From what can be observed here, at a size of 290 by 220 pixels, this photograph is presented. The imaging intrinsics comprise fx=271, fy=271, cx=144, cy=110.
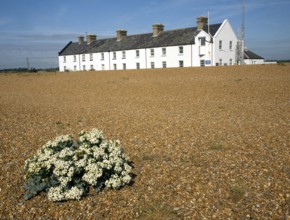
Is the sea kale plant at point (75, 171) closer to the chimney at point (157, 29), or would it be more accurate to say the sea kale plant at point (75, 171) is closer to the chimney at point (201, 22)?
the chimney at point (201, 22)

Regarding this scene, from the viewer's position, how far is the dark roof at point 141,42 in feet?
145

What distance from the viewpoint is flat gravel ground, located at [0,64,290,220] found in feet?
14.6

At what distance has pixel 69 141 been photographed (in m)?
5.64

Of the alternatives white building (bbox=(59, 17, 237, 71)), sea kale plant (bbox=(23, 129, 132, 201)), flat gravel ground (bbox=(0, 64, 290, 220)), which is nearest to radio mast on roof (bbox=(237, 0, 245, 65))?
white building (bbox=(59, 17, 237, 71))

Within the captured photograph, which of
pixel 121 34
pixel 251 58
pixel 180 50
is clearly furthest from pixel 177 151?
pixel 251 58

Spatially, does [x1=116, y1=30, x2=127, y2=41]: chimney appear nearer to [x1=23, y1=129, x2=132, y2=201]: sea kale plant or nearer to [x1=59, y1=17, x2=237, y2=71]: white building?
[x1=59, y1=17, x2=237, y2=71]: white building

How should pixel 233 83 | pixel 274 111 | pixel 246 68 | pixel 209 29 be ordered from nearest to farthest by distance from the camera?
pixel 274 111, pixel 233 83, pixel 246 68, pixel 209 29

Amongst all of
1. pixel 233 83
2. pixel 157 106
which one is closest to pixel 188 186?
pixel 157 106

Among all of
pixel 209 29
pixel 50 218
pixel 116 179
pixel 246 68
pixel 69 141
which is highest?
pixel 209 29

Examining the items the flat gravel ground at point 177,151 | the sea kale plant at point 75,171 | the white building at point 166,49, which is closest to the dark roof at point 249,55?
the white building at point 166,49

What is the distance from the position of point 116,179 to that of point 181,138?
3295 mm

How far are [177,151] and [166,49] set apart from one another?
135 ft

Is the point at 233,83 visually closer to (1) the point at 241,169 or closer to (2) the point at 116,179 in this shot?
(1) the point at 241,169

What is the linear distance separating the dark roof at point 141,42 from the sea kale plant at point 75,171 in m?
40.0
